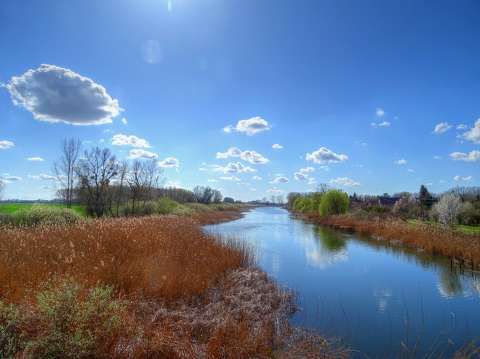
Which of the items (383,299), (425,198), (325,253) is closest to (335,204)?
(425,198)

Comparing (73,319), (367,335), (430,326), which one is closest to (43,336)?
(73,319)

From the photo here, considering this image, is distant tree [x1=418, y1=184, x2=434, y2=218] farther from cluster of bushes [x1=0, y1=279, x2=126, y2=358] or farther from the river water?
cluster of bushes [x1=0, y1=279, x2=126, y2=358]

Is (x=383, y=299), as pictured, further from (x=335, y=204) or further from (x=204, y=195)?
(x=204, y=195)

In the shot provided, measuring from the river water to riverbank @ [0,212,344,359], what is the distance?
3.45ft

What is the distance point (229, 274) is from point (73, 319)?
6363 mm

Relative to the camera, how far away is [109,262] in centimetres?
723

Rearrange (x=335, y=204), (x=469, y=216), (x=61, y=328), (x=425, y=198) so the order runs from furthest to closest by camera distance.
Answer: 1. (x=425, y=198)
2. (x=335, y=204)
3. (x=469, y=216)
4. (x=61, y=328)

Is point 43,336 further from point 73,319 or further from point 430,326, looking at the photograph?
point 430,326

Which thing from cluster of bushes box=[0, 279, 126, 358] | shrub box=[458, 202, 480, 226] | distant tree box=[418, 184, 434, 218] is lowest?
cluster of bushes box=[0, 279, 126, 358]

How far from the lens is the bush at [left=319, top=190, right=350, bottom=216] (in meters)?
43.7

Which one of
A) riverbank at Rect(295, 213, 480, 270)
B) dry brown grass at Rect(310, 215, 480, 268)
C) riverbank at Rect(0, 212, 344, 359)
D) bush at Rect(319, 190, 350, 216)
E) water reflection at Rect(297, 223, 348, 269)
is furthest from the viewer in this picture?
bush at Rect(319, 190, 350, 216)

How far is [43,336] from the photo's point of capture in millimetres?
3938

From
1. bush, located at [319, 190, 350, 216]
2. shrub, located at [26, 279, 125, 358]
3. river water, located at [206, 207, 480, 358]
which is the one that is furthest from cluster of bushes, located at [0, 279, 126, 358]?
bush, located at [319, 190, 350, 216]

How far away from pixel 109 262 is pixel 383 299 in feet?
27.9
